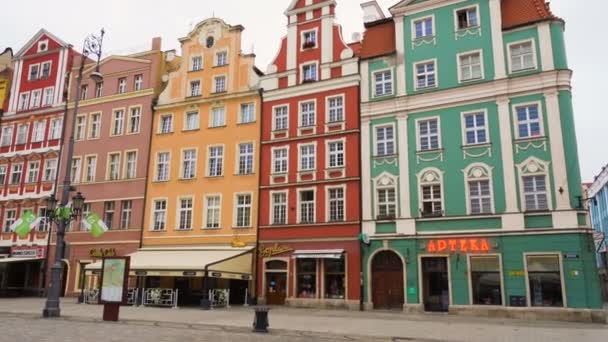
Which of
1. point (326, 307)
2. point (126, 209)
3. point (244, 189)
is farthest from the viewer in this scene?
point (126, 209)

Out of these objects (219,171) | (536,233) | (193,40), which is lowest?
(536,233)

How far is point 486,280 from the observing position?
77.4 ft

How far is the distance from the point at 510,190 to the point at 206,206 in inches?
687

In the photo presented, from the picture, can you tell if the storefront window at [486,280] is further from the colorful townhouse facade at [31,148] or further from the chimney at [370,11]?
the colorful townhouse facade at [31,148]

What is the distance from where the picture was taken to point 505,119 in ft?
80.7

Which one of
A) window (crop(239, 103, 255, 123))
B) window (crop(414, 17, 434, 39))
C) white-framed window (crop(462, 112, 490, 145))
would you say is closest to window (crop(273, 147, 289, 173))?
window (crop(239, 103, 255, 123))

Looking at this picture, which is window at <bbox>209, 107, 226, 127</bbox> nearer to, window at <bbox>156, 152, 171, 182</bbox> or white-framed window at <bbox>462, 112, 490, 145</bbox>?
window at <bbox>156, 152, 171, 182</bbox>

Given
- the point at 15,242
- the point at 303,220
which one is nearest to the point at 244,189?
the point at 303,220

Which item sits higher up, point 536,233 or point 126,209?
point 126,209

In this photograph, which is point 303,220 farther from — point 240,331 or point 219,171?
point 240,331

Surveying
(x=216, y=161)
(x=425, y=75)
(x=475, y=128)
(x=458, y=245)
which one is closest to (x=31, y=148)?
(x=216, y=161)

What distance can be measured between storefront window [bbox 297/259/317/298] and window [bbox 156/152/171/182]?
11.4 metres

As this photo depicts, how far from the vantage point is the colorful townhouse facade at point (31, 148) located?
3531 centimetres

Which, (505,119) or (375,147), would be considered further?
(375,147)
